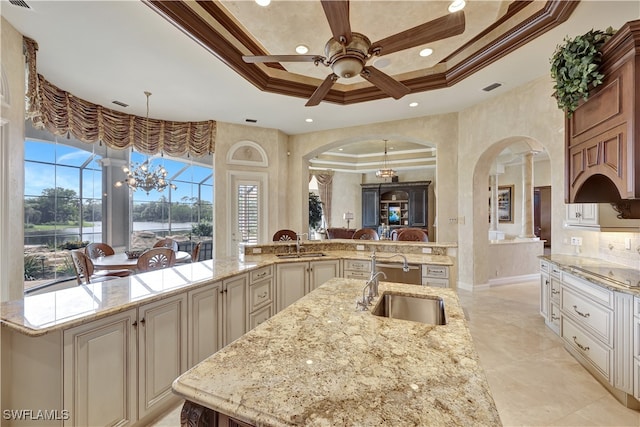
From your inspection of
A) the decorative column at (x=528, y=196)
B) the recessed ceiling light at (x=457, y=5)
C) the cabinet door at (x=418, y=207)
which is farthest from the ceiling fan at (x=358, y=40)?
the cabinet door at (x=418, y=207)

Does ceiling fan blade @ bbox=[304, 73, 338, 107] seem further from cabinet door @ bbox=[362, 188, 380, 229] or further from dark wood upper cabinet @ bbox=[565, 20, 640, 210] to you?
cabinet door @ bbox=[362, 188, 380, 229]

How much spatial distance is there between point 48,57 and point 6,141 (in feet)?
4.90

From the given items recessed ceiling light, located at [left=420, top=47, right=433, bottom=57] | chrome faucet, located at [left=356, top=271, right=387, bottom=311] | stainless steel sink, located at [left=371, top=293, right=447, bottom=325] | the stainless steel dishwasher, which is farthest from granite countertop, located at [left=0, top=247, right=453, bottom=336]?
recessed ceiling light, located at [left=420, top=47, right=433, bottom=57]

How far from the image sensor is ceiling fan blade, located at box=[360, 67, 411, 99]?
8.01 ft

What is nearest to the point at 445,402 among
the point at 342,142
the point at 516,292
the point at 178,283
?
the point at 178,283

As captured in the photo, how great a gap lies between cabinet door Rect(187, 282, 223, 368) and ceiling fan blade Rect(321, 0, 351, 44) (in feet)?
7.34

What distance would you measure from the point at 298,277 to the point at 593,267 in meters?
3.11

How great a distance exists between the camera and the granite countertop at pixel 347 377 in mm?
830

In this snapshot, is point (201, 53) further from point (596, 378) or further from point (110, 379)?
point (596, 378)

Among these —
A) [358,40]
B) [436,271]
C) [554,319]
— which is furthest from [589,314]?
[358,40]

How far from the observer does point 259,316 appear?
10.2 feet

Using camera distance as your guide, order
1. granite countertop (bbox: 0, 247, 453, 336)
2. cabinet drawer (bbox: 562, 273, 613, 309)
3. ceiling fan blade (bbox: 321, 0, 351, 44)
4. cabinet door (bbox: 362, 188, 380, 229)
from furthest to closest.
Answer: cabinet door (bbox: 362, 188, 380, 229), cabinet drawer (bbox: 562, 273, 613, 309), ceiling fan blade (bbox: 321, 0, 351, 44), granite countertop (bbox: 0, 247, 453, 336)

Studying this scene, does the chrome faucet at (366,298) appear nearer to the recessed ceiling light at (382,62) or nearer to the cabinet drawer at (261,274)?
the cabinet drawer at (261,274)

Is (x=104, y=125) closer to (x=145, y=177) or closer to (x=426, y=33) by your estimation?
(x=145, y=177)
